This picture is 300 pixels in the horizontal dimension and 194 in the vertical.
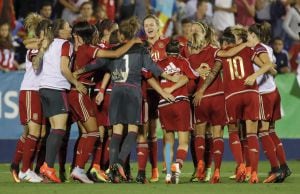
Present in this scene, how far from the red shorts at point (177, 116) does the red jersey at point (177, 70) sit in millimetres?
122

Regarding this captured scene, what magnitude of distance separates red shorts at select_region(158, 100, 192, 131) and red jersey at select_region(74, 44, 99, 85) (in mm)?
1071

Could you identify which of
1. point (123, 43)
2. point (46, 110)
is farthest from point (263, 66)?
point (46, 110)

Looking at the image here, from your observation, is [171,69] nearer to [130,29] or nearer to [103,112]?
[130,29]

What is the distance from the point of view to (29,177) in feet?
51.1

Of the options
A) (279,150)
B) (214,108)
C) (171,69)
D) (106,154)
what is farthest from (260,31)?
(106,154)

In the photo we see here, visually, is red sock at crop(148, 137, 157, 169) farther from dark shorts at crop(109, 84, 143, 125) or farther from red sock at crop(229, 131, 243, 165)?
dark shorts at crop(109, 84, 143, 125)

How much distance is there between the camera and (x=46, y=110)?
15.0 meters

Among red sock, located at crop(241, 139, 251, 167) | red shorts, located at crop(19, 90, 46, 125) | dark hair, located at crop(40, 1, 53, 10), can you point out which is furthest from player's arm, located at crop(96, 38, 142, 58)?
dark hair, located at crop(40, 1, 53, 10)

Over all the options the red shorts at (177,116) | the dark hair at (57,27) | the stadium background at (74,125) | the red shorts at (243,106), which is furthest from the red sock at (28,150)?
the stadium background at (74,125)

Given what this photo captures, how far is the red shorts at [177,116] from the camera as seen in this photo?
49.7 feet

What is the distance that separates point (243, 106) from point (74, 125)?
5.66 m

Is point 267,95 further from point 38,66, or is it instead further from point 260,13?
point 260,13

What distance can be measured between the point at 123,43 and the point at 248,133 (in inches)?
78.6

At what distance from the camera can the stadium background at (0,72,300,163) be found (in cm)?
1991
